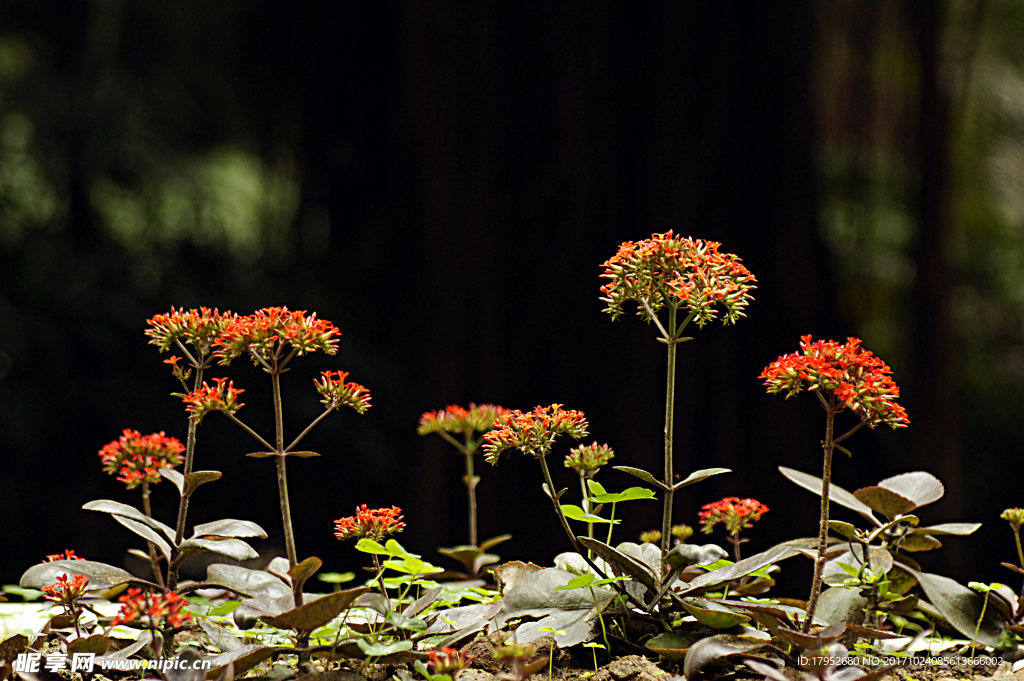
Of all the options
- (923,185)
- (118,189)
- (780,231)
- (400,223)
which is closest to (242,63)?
(118,189)

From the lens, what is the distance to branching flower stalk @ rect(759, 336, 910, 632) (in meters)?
0.62

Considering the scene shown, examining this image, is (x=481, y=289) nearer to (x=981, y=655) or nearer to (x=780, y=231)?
(x=780, y=231)

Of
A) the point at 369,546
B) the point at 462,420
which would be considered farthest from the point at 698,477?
the point at 462,420

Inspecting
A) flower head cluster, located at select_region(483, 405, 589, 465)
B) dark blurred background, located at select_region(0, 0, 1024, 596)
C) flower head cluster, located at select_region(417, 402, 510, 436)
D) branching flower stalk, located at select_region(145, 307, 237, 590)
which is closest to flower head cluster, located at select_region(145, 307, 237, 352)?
branching flower stalk, located at select_region(145, 307, 237, 590)

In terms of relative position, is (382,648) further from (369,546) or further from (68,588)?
(68,588)

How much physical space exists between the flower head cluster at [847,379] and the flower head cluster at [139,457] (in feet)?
1.75

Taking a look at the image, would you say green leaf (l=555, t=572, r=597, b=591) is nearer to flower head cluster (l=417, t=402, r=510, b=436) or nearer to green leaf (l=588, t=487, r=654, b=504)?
green leaf (l=588, t=487, r=654, b=504)

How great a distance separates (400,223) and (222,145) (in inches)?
42.1

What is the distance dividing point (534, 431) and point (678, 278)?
187 millimetres

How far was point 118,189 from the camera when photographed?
3127 mm

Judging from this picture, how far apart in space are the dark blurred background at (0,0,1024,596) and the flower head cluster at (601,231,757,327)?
5.10 feet

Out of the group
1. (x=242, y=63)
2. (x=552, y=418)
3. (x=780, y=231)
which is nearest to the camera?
(x=552, y=418)

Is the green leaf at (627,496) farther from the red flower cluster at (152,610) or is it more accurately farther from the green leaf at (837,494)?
the red flower cluster at (152,610)

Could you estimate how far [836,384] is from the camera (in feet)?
2.04
